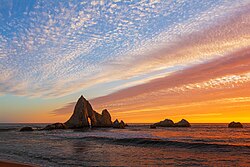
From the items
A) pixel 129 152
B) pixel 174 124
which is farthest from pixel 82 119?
pixel 129 152

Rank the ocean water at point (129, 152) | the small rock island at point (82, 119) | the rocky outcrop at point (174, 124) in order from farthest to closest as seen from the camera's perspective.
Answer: the rocky outcrop at point (174, 124)
the small rock island at point (82, 119)
the ocean water at point (129, 152)

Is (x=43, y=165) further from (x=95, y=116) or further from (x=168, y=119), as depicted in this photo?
(x=168, y=119)

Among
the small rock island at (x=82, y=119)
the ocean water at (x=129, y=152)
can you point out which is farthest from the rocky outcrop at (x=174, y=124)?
the ocean water at (x=129, y=152)

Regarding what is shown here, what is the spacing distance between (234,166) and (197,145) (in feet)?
44.6

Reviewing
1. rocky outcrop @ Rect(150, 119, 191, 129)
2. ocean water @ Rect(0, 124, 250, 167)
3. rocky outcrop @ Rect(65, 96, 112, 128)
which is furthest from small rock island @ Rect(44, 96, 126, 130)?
ocean water @ Rect(0, 124, 250, 167)

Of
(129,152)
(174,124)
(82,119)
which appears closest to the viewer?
(129,152)

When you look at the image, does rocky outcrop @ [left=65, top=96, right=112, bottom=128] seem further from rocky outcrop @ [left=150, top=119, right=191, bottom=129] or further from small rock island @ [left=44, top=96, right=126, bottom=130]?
rocky outcrop @ [left=150, top=119, right=191, bottom=129]

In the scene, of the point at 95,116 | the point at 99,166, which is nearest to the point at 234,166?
the point at 99,166

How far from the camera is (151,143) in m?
33.9

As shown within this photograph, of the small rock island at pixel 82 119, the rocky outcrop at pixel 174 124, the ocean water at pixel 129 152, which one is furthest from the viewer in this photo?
the rocky outcrop at pixel 174 124

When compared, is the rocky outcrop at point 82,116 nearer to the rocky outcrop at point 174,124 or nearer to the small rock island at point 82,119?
the small rock island at point 82,119

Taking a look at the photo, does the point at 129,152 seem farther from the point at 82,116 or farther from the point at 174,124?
the point at 174,124

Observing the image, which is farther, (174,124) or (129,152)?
(174,124)

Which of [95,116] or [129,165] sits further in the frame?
[95,116]
